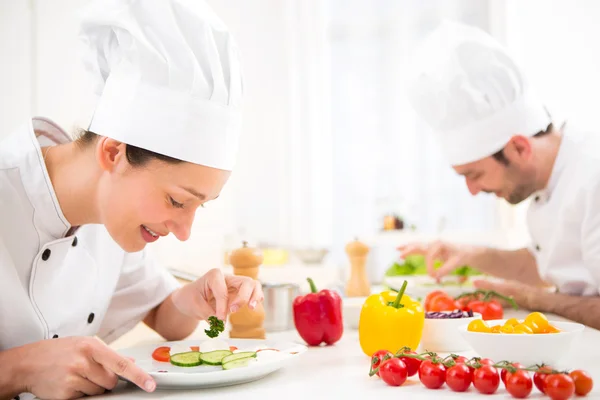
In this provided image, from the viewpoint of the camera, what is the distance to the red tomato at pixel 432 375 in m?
1.17

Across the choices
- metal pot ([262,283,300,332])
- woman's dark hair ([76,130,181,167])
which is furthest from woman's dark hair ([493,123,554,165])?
woman's dark hair ([76,130,181,167])

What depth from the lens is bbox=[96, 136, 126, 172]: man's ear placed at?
1.40 meters

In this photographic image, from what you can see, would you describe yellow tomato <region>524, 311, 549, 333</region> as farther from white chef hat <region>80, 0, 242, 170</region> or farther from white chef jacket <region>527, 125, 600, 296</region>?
white chef jacket <region>527, 125, 600, 296</region>

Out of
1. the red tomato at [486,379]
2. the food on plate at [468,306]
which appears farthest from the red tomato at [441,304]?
the red tomato at [486,379]

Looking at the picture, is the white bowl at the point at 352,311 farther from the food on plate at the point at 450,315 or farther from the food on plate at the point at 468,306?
the food on plate at the point at 450,315

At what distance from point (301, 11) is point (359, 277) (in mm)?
3858

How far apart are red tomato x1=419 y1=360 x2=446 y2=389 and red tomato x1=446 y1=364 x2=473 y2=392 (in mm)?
14

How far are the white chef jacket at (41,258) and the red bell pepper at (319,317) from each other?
20.8 inches

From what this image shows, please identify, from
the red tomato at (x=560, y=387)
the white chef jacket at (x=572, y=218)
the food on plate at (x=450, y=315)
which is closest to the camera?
the red tomato at (x=560, y=387)

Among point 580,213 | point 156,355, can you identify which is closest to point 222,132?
point 156,355

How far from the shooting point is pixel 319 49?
5.56 m

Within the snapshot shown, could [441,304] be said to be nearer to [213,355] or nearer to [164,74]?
[213,355]

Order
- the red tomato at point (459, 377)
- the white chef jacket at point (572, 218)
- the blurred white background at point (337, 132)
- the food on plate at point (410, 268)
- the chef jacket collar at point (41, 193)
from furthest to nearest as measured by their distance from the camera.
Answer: the blurred white background at point (337, 132) → the food on plate at point (410, 268) → the white chef jacket at point (572, 218) → the chef jacket collar at point (41, 193) → the red tomato at point (459, 377)

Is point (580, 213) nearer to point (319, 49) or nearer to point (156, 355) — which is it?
point (156, 355)
